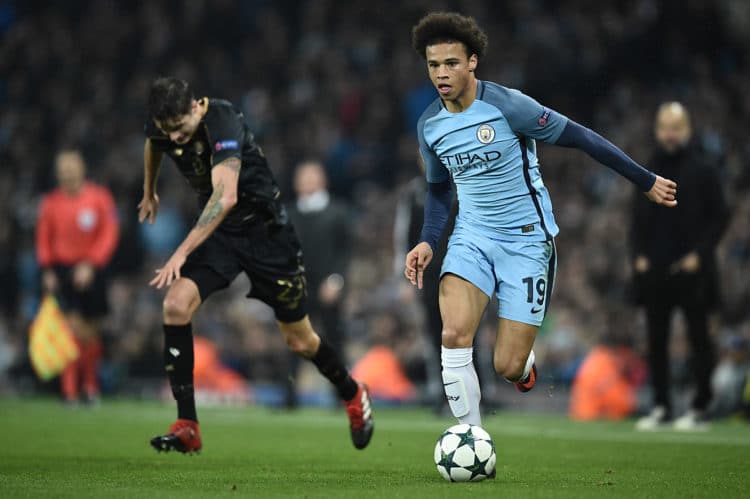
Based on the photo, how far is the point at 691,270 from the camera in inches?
394

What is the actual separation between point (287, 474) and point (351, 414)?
133cm

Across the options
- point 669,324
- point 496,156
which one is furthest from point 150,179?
point 669,324

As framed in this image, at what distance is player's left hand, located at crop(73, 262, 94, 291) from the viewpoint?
1286 centimetres

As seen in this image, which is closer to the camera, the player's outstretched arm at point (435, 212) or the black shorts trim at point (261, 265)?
the player's outstretched arm at point (435, 212)

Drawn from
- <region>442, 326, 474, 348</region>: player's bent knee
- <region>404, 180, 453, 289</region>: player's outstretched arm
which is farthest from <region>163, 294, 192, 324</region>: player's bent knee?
<region>442, 326, 474, 348</region>: player's bent knee

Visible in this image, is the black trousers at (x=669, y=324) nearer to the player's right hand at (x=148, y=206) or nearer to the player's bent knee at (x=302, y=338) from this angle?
the player's bent knee at (x=302, y=338)

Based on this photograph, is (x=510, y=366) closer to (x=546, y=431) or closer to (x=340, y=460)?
(x=340, y=460)

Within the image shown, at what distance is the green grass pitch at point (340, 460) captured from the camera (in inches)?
224

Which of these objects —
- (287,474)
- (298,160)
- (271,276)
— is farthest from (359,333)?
(287,474)

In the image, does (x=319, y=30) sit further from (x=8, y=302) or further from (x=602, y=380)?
(x=602, y=380)

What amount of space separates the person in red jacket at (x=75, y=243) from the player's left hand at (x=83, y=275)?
1 cm

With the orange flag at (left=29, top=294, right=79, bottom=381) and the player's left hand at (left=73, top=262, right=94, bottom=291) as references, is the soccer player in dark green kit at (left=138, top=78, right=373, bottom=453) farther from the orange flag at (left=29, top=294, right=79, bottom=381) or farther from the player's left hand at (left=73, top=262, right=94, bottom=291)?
the orange flag at (left=29, top=294, right=79, bottom=381)

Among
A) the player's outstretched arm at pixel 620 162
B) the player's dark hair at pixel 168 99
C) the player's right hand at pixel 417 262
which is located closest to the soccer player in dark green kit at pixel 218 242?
the player's dark hair at pixel 168 99

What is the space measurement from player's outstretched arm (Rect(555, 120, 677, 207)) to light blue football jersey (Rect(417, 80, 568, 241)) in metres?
0.07
